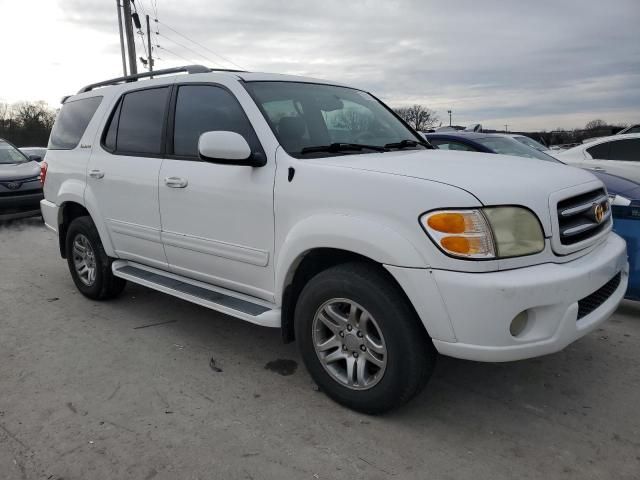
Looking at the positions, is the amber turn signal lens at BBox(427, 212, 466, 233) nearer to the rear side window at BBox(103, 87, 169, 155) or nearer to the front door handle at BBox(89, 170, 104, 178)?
the rear side window at BBox(103, 87, 169, 155)

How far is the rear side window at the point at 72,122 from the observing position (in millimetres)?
4715

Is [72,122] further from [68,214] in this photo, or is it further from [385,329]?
[385,329]

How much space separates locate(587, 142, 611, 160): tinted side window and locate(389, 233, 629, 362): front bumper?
5.67m

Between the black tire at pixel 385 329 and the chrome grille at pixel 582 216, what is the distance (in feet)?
2.81

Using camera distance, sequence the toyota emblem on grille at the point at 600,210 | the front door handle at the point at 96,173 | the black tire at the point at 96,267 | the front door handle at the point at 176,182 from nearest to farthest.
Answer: the toyota emblem on grille at the point at 600,210 → the front door handle at the point at 176,182 → the front door handle at the point at 96,173 → the black tire at the point at 96,267

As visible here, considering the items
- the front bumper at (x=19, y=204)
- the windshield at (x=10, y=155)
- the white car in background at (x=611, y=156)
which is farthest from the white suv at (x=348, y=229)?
the windshield at (x=10, y=155)

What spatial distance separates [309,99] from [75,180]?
2.40 m

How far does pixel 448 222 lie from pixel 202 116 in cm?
203

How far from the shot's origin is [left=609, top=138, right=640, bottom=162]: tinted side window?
23.4 ft

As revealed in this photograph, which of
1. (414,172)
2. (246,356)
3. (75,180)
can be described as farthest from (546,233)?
(75,180)

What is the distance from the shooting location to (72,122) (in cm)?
493

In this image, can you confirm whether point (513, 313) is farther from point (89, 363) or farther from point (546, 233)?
point (89, 363)

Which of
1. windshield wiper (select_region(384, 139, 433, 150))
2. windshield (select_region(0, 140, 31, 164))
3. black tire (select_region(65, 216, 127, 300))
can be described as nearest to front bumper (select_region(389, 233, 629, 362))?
windshield wiper (select_region(384, 139, 433, 150))

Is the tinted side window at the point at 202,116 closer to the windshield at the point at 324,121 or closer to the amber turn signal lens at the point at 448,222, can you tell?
the windshield at the point at 324,121
